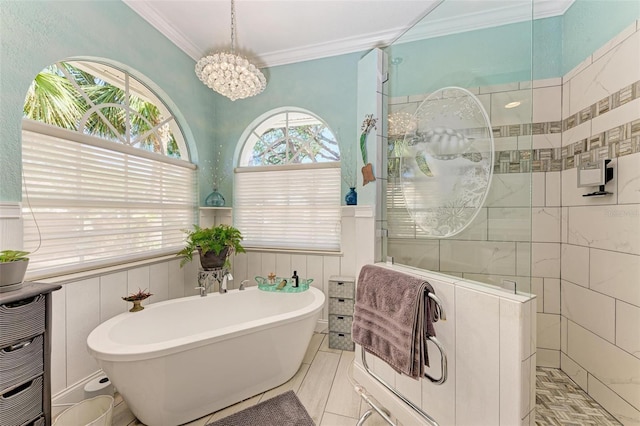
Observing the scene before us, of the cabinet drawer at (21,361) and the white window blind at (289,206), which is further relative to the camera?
the white window blind at (289,206)

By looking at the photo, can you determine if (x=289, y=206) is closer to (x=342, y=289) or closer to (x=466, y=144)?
(x=342, y=289)

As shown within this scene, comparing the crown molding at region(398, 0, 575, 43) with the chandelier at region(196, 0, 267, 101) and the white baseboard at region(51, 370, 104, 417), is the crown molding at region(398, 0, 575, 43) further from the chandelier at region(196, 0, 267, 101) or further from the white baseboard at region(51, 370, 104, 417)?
the white baseboard at region(51, 370, 104, 417)

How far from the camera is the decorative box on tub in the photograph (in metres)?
2.28

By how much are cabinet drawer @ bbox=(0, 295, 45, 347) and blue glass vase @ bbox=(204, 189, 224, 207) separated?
1.62 meters

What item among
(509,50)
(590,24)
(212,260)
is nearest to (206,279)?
(212,260)

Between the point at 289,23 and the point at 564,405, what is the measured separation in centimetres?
341

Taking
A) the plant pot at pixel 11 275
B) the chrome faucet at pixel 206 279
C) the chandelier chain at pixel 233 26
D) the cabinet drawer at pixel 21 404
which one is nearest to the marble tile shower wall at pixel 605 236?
the chandelier chain at pixel 233 26

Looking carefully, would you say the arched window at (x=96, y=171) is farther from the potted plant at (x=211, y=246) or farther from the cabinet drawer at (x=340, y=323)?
the cabinet drawer at (x=340, y=323)

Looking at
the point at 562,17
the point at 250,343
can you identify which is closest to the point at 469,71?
the point at 562,17

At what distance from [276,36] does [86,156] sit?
186 cm

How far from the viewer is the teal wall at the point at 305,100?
2525 millimetres

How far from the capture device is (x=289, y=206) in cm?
275

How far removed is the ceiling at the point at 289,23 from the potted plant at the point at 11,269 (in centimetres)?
193

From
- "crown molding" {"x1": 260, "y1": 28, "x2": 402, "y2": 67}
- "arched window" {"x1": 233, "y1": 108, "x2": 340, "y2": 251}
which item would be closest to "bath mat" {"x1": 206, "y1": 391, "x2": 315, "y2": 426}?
"arched window" {"x1": 233, "y1": 108, "x2": 340, "y2": 251}
